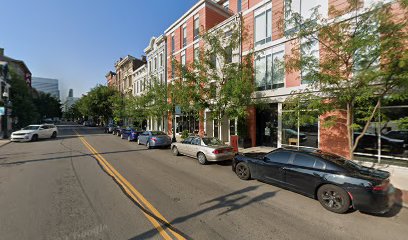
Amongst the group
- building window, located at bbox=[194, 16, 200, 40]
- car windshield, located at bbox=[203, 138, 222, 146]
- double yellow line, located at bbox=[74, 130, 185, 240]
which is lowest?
double yellow line, located at bbox=[74, 130, 185, 240]

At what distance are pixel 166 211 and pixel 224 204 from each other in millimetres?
1501

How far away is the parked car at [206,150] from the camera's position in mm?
9938

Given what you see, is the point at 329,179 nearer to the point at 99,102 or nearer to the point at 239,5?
the point at 239,5

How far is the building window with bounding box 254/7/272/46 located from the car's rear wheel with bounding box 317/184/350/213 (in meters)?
11.8

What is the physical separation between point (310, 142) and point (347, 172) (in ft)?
25.7

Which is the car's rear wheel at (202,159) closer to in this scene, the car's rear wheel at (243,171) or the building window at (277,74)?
the car's rear wheel at (243,171)

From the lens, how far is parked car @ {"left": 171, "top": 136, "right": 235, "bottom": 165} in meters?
9.94

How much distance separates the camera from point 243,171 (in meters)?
7.78

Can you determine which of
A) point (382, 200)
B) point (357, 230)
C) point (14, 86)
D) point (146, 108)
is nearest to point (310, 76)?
point (382, 200)

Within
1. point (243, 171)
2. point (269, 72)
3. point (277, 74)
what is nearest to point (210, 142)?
point (243, 171)

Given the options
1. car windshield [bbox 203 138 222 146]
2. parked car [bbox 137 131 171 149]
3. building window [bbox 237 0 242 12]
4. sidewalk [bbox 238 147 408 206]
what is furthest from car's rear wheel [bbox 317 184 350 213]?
building window [bbox 237 0 242 12]

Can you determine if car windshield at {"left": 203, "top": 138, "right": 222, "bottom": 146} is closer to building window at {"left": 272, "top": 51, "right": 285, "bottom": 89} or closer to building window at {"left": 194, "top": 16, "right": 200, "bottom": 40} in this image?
building window at {"left": 272, "top": 51, "right": 285, "bottom": 89}

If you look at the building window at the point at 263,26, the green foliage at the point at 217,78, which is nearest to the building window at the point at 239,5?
the building window at the point at 263,26

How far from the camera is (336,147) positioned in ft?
36.3
